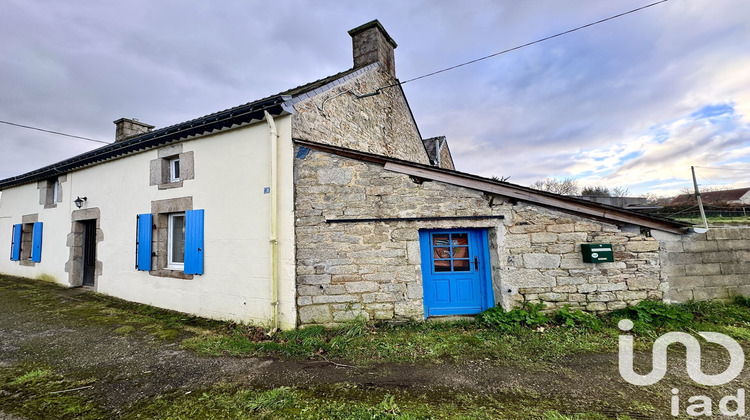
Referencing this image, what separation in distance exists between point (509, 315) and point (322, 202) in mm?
3427

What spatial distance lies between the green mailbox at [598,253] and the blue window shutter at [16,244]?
52.9 feet

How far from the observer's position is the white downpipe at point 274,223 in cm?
458

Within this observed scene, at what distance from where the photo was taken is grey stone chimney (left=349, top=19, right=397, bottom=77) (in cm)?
806

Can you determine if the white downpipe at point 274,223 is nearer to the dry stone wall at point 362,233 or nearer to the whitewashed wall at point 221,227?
the whitewashed wall at point 221,227

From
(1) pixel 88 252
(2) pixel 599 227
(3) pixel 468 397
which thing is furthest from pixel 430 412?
(1) pixel 88 252

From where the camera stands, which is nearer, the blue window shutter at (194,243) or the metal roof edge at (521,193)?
the metal roof edge at (521,193)

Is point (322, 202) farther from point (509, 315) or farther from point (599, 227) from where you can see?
point (599, 227)

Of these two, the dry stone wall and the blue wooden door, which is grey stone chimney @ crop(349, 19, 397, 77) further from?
the blue wooden door

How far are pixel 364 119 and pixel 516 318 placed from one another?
5552mm

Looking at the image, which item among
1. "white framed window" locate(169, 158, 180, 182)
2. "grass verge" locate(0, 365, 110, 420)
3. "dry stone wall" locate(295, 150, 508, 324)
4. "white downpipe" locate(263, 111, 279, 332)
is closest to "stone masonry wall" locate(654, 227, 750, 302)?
"dry stone wall" locate(295, 150, 508, 324)

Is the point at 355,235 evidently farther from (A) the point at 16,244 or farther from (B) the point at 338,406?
(A) the point at 16,244

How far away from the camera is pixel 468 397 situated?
2783 millimetres

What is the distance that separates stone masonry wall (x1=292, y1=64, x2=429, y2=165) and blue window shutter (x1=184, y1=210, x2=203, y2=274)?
8.44 feet

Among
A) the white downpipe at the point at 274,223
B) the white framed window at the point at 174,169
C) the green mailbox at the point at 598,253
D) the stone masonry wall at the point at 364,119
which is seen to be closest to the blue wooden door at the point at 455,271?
the green mailbox at the point at 598,253
